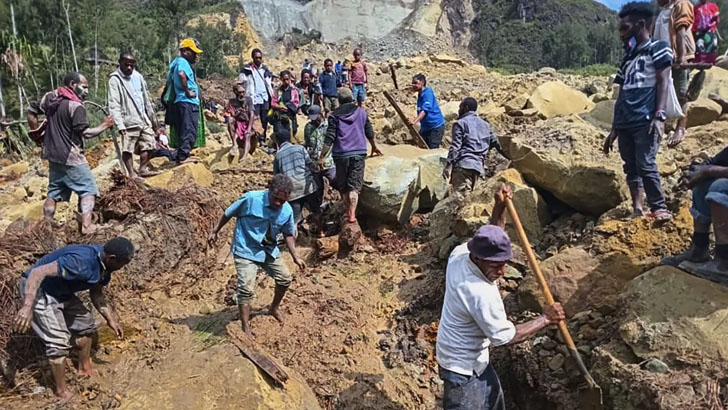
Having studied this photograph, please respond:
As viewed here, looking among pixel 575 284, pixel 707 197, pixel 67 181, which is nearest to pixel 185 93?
pixel 67 181

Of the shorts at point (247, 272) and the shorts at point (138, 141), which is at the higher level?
the shorts at point (138, 141)

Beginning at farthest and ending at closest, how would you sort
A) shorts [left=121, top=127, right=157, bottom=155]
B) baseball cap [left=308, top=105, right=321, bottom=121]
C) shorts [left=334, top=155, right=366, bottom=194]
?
baseball cap [left=308, top=105, right=321, bottom=121] < shorts [left=121, top=127, right=157, bottom=155] < shorts [left=334, top=155, right=366, bottom=194]

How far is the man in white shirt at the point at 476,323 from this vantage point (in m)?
2.75

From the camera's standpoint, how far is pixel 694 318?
3088 millimetres

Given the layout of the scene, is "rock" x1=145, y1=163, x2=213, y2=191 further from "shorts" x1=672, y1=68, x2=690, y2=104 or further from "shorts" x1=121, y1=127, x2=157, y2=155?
"shorts" x1=672, y1=68, x2=690, y2=104

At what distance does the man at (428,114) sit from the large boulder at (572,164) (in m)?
1.71

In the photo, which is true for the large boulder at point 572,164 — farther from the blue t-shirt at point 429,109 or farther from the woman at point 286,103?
the woman at point 286,103

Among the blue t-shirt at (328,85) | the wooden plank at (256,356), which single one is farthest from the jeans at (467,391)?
the blue t-shirt at (328,85)

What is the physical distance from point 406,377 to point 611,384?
67.8 inches

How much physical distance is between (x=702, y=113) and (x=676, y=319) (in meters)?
3.89

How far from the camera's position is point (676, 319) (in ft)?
10.3

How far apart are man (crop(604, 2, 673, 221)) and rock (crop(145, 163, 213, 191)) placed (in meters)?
5.19

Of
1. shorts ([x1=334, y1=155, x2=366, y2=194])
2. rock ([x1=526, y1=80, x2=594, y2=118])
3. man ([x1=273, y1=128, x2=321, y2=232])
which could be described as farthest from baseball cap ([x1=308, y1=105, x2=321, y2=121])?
rock ([x1=526, y1=80, x2=594, y2=118])

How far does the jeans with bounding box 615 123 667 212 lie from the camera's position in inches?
154
